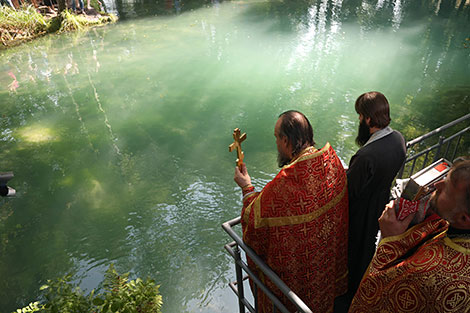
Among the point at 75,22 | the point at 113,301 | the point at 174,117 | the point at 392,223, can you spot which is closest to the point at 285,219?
the point at 392,223

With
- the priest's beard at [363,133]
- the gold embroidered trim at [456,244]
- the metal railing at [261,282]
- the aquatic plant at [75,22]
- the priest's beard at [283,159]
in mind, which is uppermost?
the gold embroidered trim at [456,244]

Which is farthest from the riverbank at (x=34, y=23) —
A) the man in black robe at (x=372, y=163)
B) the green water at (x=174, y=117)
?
the man in black robe at (x=372, y=163)

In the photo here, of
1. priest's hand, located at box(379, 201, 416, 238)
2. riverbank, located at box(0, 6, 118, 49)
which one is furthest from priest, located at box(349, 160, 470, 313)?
riverbank, located at box(0, 6, 118, 49)

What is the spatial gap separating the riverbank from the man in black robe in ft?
47.9

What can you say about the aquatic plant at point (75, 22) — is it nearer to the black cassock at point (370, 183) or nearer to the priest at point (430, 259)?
the black cassock at point (370, 183)

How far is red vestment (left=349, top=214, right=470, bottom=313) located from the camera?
138 centimetres

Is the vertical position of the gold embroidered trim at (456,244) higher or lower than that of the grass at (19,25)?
higher

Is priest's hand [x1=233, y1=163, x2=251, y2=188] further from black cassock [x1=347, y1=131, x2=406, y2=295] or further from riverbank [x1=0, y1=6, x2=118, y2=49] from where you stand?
riverbank [x1=0, y1=6, x2=118, y2=49]

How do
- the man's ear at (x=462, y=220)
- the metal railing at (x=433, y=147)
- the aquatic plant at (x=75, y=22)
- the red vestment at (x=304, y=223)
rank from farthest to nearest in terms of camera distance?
the aquatic plant at (x=75, y=22) → the metal railing at (x=433, y=147) → the red vestment at (x=304, y=223) → the man's ear at (x=462, y=220)

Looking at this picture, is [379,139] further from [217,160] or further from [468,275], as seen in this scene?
[217,160]

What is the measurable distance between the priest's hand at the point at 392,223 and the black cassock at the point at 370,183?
2.53 ft

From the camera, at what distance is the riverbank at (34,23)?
13.5 metres

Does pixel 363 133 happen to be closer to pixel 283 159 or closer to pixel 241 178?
pixel 283 159

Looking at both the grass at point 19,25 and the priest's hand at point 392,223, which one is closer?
the priest's hand at point 392,223
